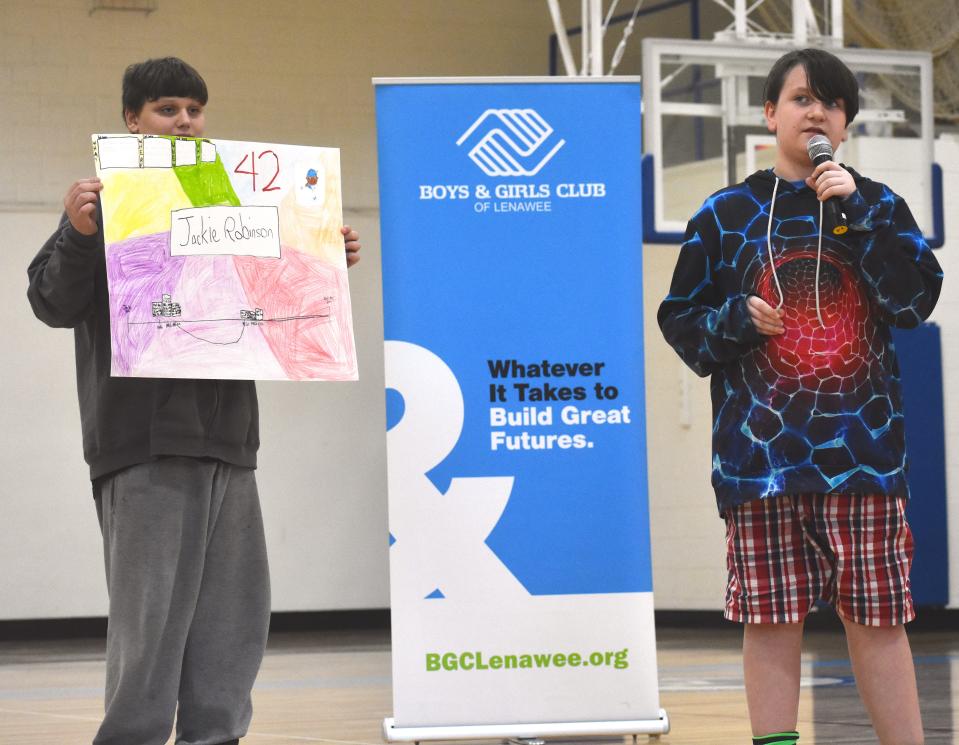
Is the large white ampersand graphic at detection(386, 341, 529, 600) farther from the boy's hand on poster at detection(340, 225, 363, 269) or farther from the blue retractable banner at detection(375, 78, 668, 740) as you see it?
the boy's hand on poster at detection(340, 225, 363, 269)

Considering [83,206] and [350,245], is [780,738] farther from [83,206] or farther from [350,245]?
[83,206]

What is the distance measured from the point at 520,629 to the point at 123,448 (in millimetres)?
1091

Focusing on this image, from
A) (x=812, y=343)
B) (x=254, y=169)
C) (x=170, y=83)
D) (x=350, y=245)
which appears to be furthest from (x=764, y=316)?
(x=170, y=83)

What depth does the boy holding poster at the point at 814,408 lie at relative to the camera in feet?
6.97

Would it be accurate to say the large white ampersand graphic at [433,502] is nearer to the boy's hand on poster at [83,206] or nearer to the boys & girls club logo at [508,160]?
the boys & girls club logo at [508,160]

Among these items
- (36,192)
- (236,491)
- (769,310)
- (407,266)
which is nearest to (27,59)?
(36,192)

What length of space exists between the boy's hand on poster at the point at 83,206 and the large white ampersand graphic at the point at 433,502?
91cm

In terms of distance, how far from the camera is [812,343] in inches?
85.7

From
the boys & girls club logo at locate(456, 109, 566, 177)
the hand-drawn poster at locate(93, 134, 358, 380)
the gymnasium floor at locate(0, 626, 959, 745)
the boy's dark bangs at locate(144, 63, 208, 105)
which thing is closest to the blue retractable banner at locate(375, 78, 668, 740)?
the boys & girls club logo at locate(456, 109, 566, 177)

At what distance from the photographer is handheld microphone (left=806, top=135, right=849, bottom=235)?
2148mm

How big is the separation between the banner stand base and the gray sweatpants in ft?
2.10

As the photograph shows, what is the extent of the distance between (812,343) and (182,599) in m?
1.12

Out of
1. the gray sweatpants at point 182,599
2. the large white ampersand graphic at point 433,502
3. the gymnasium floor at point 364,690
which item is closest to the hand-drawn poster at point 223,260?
the gray sweatpants at point 182,599

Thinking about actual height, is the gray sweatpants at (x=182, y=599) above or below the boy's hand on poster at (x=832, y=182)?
below
